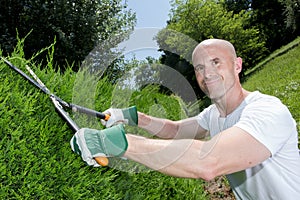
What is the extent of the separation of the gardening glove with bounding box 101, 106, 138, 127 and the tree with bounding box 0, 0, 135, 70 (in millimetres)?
7702

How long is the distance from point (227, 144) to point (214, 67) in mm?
816

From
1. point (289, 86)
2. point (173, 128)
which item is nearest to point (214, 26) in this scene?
point (289, 86)

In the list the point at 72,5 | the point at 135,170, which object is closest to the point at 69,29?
the point at 72,5

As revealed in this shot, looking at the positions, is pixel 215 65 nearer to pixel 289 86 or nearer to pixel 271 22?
pixel 289 86

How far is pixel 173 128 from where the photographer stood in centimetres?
413

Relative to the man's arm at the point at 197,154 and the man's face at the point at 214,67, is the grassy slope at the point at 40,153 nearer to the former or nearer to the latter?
the man's arm at the point at 197,154

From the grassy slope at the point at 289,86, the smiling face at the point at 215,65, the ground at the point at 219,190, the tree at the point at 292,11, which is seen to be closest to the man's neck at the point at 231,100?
the smiling face at the point at 215,65

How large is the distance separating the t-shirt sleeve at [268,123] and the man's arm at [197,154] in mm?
91

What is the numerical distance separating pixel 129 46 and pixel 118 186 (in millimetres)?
1509

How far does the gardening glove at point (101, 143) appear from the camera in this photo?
2.07 m

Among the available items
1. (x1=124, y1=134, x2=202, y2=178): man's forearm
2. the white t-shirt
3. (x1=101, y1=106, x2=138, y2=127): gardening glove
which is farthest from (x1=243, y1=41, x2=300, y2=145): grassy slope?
(x1=124, y1=134, x2=202, y2=178): man's forearm

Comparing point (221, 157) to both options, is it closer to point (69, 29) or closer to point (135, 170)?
point (135, 170)

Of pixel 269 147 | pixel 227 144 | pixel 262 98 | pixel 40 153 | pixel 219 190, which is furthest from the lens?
pixel 219 190

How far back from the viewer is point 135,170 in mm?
3977
